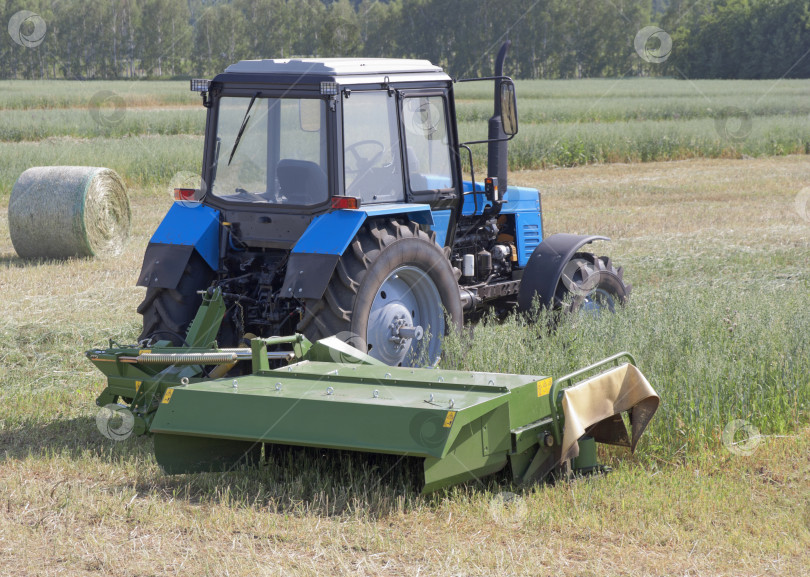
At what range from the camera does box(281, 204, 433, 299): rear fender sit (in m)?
5.33

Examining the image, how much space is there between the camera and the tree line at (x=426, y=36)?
199 feet

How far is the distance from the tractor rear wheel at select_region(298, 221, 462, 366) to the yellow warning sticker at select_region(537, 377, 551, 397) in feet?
3.82

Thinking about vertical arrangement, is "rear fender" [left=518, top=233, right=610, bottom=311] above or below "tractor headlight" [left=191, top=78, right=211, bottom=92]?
below

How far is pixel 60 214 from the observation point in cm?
1148

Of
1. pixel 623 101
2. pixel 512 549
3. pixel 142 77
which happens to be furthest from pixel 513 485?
pixel 142 77

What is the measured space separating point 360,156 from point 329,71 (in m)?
0.54

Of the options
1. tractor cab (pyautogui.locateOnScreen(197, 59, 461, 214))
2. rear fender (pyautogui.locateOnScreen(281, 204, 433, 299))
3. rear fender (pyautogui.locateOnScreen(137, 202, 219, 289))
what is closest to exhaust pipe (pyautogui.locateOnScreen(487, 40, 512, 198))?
tractor cab (pyautogui.locateOnScreen(197, 59, 461, 214))

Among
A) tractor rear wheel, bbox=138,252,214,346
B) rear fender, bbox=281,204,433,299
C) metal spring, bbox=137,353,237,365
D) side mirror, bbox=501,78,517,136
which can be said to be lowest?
metal spring, bbox=137,353,237,365

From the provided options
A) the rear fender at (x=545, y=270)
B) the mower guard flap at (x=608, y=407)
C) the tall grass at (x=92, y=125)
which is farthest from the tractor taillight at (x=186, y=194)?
the tall grass at (x=92, y=125)

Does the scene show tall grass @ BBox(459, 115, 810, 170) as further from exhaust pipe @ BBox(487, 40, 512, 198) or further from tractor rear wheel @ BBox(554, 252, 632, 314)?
exhaust pipe @ BBox(487, 40, 512, 198)

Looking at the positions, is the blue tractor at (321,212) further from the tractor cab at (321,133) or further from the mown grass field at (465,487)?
the mown grass field at (465,487)

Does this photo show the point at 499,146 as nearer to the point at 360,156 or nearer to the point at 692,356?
the point at 360,156

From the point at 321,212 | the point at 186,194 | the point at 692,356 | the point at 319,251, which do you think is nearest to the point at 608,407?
the point at 692,356

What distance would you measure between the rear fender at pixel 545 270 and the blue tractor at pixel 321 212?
0.94 metres
